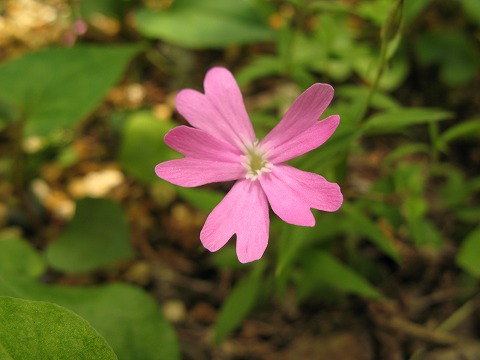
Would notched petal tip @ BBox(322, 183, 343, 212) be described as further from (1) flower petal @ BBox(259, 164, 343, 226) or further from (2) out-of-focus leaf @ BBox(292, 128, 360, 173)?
(2) out-of-focus leaf @ BBox(292, 128, 360, 173)

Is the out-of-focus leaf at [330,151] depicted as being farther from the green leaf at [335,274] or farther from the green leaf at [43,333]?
the green leaf at [43,333]

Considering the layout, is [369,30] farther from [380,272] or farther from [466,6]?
[380,272]

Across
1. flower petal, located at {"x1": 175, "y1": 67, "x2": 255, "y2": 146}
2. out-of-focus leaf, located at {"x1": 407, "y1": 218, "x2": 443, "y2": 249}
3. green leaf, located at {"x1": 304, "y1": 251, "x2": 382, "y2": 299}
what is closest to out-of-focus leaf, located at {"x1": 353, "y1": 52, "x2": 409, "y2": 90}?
out-of-focus leaf, located at {"x1": 407, "y1": 218, "x2": 443, "y2": 249}

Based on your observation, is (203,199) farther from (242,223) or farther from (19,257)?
(19,257)

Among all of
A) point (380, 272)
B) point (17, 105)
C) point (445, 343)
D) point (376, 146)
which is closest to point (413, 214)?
point (380, 272)

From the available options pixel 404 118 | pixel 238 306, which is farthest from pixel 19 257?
pixel 404 118

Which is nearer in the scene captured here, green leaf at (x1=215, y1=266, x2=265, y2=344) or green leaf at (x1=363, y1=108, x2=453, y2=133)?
green leaf at (x1=363, y1=108, x2=453, y2=133)
